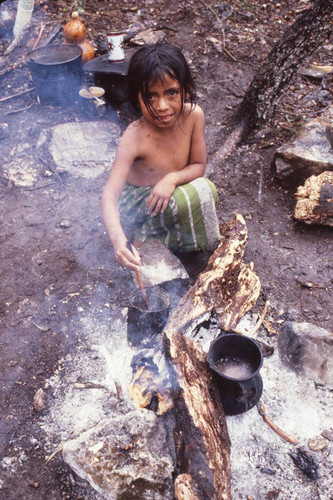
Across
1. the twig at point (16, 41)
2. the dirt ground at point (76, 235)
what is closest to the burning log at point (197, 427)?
the dirt ground at point (76, 235)

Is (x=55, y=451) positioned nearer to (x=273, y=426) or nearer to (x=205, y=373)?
(x=205, y=373)

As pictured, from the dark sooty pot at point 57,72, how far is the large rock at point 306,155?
109 inches

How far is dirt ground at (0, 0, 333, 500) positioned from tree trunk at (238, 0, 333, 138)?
25 cm

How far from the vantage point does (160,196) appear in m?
2.74

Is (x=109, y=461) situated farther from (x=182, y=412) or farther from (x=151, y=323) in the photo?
(x=151, y=323)

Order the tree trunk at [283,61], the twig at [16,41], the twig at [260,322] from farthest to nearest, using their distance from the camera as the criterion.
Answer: the twig at [16,41]
the tree trunk at [283,61]
the twig at [260,322]

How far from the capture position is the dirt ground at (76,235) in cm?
230

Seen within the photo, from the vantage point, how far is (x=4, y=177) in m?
4.11

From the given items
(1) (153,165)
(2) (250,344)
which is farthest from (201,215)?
(2) (250,344)

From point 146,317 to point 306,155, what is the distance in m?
2.24

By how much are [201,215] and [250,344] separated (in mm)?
1088

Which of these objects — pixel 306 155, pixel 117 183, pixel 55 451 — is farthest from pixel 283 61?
pixel 55 451

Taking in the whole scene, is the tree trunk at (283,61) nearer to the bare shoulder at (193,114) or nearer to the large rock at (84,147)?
the large rock at (84,147)

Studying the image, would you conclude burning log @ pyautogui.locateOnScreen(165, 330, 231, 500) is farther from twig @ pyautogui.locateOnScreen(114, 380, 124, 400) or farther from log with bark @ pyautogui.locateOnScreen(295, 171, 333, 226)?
log with bark @ pyautogui.locateOnScreen(295, 171, 333, 226)
